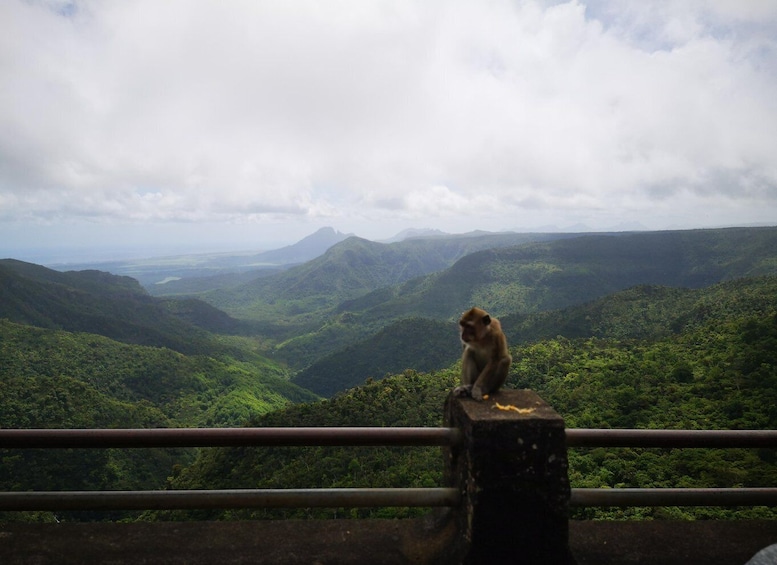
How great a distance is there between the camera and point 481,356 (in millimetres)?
3613

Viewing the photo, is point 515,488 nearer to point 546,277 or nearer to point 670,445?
point 670,445

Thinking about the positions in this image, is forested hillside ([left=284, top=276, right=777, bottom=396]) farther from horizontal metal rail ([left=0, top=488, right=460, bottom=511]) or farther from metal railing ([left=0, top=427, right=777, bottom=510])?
horizontal metal rail ([left=0, top=488, right=460, bottom=511])

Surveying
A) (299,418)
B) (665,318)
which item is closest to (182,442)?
(299,418)

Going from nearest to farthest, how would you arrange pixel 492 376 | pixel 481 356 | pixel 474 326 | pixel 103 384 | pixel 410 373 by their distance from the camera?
pixel 492 376, pixel 481 356, pixel 474 326, pixel 410 373, pixel 103 384

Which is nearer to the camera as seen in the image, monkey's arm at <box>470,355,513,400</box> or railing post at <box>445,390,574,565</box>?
railing post at <box>445,390,574,565</box>

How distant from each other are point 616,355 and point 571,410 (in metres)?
14.7

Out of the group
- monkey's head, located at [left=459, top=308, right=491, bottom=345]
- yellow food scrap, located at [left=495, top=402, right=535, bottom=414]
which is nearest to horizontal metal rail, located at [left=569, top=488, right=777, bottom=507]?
yellow food scrap, located at [left=495, top=402, right=535, bottom=414]

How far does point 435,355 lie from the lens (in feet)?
346

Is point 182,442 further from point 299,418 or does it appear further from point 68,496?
point 299,418

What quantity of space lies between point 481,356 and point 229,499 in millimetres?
2114

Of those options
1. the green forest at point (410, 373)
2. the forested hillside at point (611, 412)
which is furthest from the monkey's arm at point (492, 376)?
the forested hillside at point (611, 412)

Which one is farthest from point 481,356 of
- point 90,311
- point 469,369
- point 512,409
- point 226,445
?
point 90,311

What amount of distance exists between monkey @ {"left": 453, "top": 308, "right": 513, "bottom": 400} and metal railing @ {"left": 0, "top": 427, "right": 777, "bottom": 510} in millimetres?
641

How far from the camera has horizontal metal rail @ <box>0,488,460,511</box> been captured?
2875mm
